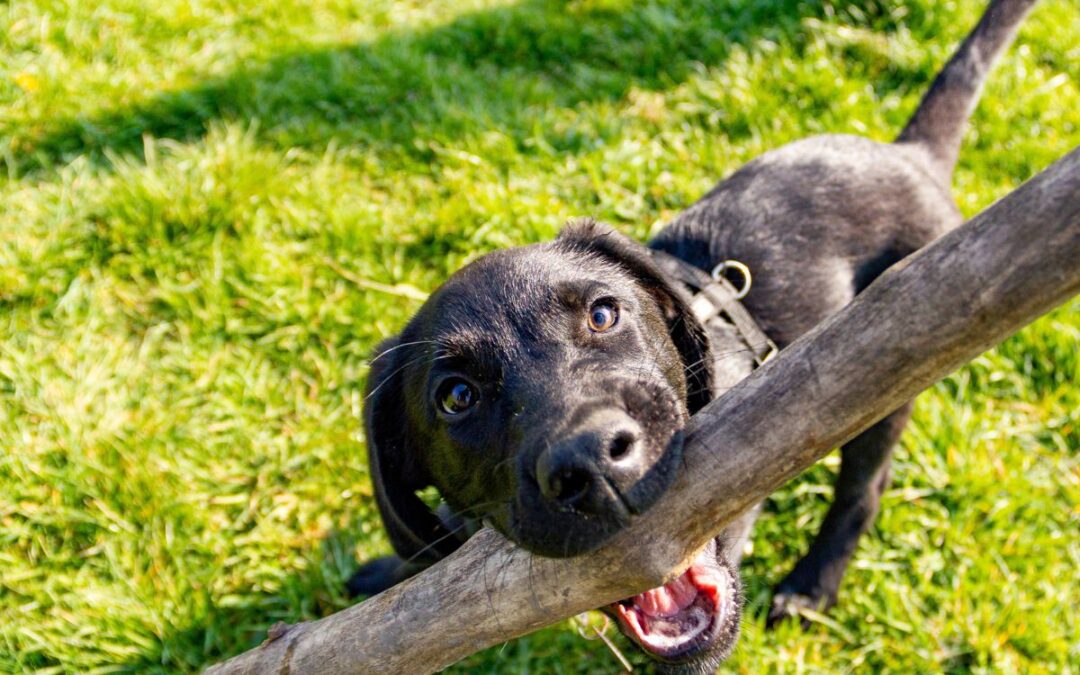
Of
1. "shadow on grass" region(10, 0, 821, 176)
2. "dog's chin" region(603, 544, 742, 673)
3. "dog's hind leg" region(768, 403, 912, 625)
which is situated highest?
"shadow on grass" region(10, 0, 821, 176)

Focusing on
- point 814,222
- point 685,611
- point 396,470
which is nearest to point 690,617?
point 685,611

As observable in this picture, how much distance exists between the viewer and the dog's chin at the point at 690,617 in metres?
2.02

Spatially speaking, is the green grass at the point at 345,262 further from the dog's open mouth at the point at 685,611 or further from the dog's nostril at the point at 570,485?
the dog's nostril at the point at 570,485

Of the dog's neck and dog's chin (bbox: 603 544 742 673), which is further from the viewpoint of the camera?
the dog's neck

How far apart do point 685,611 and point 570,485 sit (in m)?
0.64

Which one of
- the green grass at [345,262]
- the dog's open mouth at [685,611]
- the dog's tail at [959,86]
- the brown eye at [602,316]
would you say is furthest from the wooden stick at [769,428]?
the dog's tail at [959,86]

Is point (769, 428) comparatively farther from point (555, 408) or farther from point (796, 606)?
point (796, 606)

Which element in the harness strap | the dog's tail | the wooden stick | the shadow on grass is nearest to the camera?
the wooden stick

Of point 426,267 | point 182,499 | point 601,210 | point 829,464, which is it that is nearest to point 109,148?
point 426,267

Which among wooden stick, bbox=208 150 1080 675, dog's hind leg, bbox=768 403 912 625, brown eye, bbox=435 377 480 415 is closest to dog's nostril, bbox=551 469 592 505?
wooden stick, bbox=208 150 1080 675

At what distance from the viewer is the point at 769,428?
5.45 feet

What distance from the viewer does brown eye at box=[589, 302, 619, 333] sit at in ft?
7.11

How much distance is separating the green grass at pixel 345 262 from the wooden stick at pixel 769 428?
3.58ft

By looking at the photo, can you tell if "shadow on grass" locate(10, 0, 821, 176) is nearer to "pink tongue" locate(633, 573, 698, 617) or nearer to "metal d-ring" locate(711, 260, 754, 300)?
"metal d-ring" locate(711, 260, 754, 300)
